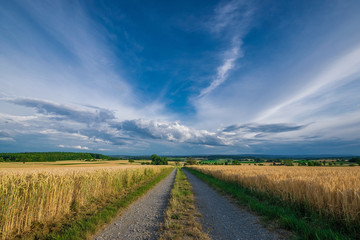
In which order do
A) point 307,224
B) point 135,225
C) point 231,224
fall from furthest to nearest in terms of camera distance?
point 231,224 < point 135,225 < point 307,224

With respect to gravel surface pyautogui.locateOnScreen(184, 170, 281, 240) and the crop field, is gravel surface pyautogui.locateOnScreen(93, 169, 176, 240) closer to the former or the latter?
gravel surface pyautogui.locateOnScreen(184, 170, 281, 240)

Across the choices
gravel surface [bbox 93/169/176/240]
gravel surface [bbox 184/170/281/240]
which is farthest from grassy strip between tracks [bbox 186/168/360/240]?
gravel surface [bbox 93/169/176/240]

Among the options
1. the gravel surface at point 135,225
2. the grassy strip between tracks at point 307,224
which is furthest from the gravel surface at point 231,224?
the gravel surface at point 135,225

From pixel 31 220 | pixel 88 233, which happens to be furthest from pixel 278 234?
pixel 31 220

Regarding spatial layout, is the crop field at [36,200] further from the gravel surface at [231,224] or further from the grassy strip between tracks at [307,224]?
the grassy strip between tracks at [307,224]

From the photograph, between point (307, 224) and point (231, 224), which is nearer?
point (307, 224)

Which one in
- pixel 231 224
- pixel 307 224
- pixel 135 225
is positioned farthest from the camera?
pixel 231 224

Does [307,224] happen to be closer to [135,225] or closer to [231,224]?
[231,224]

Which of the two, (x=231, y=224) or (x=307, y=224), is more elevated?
(x=307, y=224)

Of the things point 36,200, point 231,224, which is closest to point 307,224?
point 231,224

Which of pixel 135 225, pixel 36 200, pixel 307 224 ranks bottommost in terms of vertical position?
pixel 135 225

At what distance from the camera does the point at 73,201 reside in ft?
30.2

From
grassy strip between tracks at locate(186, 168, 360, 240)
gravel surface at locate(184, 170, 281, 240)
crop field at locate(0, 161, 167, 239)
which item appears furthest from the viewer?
crop field at locate(0, 161, 167, 239)

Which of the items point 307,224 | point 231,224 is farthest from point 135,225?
point 307,224
